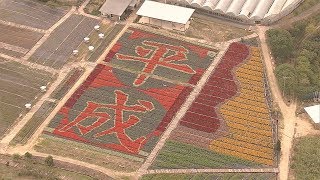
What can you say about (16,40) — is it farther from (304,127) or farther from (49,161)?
(304,127)

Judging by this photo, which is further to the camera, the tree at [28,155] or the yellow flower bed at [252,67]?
the yellow flower bed at [252,67]

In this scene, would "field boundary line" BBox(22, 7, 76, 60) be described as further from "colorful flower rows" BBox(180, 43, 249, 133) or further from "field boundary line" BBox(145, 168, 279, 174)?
"field boundary line" BBox(145, 168, 279, 174)

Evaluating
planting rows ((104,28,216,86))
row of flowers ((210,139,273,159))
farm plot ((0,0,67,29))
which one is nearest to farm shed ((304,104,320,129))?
row of flowers ((210,139,273,159))

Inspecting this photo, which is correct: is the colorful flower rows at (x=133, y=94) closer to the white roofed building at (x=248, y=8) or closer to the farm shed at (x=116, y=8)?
the farm shed at (x=116, y=8)

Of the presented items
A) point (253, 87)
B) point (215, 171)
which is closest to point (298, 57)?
point (253, 87)

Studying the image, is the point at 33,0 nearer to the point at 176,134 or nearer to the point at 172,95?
the point at 172,95

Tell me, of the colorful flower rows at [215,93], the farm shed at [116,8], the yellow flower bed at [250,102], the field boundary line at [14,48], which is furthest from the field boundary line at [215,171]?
the farm shed at [116,8]

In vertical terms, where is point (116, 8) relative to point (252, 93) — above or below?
above
